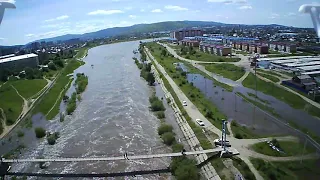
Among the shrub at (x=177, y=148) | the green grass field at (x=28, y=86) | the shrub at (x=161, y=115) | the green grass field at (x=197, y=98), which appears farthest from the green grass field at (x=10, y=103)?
the green grass field at (x=197, y=98)

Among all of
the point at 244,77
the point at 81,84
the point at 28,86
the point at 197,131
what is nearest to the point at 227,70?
the point at 244,77

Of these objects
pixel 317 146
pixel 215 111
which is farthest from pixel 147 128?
pixel 317 146

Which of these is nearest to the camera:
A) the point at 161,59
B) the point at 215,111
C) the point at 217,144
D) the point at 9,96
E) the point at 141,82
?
the point at 217,144

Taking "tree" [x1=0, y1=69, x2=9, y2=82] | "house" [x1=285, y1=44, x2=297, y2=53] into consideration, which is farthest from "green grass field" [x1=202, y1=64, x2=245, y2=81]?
"tree" [x1=0, y1=69, x2=9, y2=82]

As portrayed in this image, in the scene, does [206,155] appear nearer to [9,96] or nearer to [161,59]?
[9,96]

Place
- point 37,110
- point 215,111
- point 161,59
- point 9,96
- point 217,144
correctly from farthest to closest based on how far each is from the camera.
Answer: point 161,59
point 9,96
point 37,110
point 215,111
point 217,144
